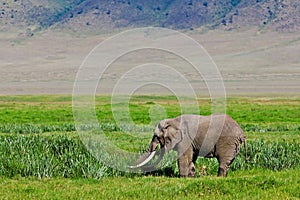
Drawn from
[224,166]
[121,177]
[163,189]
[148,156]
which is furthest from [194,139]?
[163,189]

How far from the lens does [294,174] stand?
15047 millimetres

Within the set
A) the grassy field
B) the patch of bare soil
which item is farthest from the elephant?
the patch of bare soil

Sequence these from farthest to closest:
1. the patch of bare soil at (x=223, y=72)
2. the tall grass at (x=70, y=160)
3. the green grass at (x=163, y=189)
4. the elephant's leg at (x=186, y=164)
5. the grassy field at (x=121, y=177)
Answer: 1. the patch of bare soil at (x=223, y=72)
2. the elephant's leg at (x=186, y=164)
3. the tall grass at (x=70, y=160)
4. the grassy field at (x=121, y=177)
5. the green grass at (x=163, y=189)

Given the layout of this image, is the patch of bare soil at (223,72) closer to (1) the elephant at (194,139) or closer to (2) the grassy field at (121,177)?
(2) the grassy field at (121,177)

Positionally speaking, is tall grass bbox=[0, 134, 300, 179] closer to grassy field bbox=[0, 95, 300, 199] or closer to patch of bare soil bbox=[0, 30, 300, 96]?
grassy field bbox=[0, 95, 300, 199]

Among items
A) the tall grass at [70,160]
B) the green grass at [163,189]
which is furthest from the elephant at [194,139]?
the green grass at [163,189]

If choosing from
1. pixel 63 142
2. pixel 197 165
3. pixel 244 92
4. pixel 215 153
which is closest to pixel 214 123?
pixel 215 153

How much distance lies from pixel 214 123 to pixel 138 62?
159 m

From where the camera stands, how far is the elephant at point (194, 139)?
52.9 feet

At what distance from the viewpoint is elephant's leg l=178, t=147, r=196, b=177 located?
16062 mm

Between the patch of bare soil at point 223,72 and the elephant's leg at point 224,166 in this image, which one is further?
the patch of bare soil at point 223,72

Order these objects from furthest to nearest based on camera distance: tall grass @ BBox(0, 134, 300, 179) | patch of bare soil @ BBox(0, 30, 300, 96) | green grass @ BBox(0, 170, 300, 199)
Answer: patch of bare soil @ BBox(0, 30, 300, 96) < tall grass @ BBox(0, 134, 300, 179) < green grass @ BBox(0, 170, 300, 199)

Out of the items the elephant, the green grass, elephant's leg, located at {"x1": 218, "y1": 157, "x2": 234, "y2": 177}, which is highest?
the elephant

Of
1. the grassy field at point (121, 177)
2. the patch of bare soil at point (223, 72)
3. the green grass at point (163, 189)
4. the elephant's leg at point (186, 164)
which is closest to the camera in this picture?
the green grass at point (163, 189)
